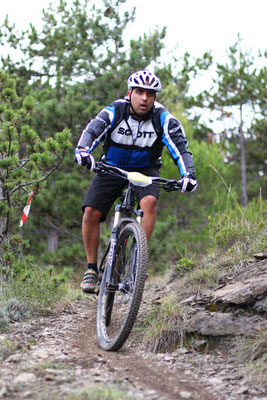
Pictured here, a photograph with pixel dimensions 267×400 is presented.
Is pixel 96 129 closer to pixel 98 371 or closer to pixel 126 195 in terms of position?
pixel 126 195

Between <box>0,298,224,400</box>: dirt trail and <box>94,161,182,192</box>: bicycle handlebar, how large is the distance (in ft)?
4.12

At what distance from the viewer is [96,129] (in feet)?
12.6

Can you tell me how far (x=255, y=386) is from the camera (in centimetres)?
261

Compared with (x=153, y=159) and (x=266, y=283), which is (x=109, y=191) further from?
(x=266, y=283)

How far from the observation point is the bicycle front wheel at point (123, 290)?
10.2 feet

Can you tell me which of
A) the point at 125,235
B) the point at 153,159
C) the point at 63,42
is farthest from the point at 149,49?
the point at 125,235

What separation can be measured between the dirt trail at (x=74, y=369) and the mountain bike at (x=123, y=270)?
170 millimetres

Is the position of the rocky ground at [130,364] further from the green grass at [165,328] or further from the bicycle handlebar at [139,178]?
the bicycle handlebar at [139,178]

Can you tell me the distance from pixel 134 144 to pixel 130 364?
6.15 ft

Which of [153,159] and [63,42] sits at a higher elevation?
[63,42]

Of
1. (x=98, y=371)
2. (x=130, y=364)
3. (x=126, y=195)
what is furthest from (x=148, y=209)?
(x=98, y=371)

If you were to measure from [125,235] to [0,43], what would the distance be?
11.2m

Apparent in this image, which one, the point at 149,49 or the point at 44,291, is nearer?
the point at 44,291

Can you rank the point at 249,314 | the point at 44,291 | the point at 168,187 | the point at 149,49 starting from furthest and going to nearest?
the point at 149,49 → the point at 44,291 → the point at 168,187 → the point at 249,314
